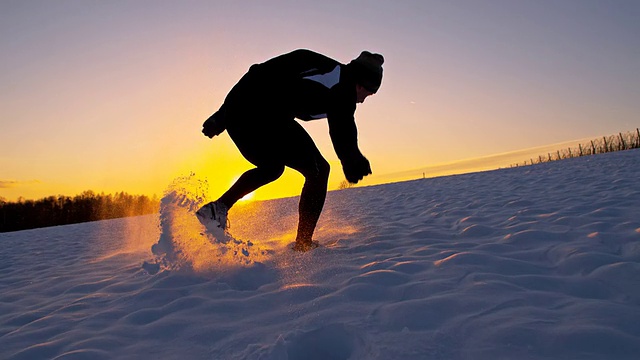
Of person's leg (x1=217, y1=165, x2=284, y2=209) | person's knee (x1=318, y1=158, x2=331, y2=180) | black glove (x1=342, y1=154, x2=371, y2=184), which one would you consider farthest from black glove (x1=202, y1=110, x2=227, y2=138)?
black glove (x1=342, y1=154, x2=371, y2=184)

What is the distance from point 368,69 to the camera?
2.59 meters

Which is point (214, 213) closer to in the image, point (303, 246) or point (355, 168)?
point (303, 246)

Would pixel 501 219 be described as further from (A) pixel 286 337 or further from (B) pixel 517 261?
(A) pixel 286 337

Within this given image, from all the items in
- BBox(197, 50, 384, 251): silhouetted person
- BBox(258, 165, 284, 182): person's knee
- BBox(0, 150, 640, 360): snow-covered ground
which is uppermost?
BBox(197, 50, 384, 251): silhouetted person

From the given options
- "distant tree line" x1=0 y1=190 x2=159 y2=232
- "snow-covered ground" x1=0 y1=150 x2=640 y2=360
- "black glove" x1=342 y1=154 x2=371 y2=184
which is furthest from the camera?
"distant tree line" x1=0 y1=190 x2=159 y2=232

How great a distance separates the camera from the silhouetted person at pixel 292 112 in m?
2.47

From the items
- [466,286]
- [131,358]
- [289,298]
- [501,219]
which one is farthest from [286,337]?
[501,219]

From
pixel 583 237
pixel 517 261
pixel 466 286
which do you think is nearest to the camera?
pixel 466 286

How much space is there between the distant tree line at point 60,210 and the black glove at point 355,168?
22769 mm

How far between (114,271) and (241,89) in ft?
5.95

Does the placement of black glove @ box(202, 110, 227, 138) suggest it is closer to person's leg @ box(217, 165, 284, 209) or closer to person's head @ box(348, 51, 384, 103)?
person's leg @ box(217, 165, 284, 209)

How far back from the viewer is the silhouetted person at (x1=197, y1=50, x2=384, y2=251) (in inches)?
97.3

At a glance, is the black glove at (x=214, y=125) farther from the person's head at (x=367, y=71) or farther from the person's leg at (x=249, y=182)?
the person's head at (x=367, y=71)

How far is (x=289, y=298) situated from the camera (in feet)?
5.96
